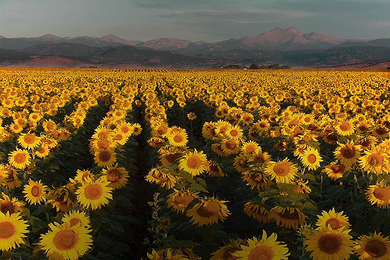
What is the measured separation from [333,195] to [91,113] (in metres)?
10.5

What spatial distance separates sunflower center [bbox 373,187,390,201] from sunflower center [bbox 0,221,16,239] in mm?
3866

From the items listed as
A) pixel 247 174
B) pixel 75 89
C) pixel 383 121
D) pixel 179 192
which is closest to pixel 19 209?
pixel 179 192

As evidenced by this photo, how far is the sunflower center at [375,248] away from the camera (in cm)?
219

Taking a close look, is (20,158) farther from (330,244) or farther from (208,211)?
(330,244)

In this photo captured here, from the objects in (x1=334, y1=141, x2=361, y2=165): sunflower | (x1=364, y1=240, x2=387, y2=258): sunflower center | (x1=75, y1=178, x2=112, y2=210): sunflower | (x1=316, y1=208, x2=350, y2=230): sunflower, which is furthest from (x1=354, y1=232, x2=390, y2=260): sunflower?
(x1=75, y1=178, x2=112, y2=210): sunflower

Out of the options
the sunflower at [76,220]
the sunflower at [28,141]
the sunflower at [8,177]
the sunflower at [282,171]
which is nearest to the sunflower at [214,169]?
the sunflower at [282,171]

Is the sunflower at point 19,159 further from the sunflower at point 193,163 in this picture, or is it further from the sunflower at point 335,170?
the sunflower at point 335,170

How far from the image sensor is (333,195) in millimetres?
4207

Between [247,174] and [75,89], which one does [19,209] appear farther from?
[75,89]

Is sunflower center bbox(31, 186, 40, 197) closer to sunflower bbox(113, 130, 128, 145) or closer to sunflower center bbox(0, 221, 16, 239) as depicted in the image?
sunflower center bbox(0, 221, 16, 239)

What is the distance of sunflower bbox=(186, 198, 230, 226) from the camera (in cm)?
291

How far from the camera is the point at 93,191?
3451 millimetres

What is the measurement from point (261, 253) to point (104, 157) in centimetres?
399

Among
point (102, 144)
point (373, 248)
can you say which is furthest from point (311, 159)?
point (102, 144)
